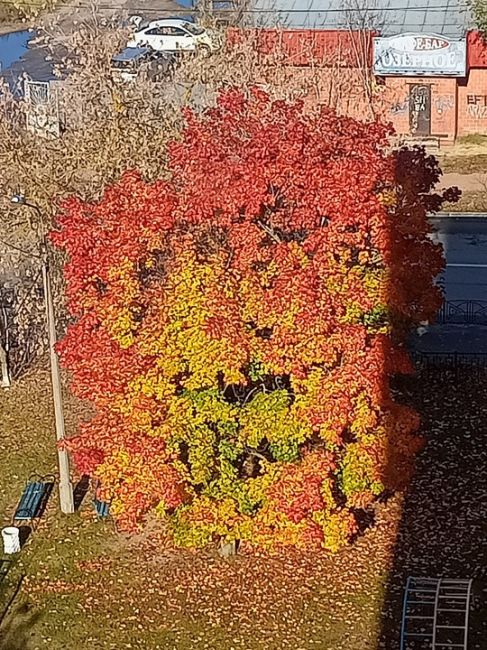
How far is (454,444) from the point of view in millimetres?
Result: 20781

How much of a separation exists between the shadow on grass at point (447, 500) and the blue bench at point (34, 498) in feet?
20.9

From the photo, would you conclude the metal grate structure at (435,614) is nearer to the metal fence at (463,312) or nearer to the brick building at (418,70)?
the metal fence at (463,312)

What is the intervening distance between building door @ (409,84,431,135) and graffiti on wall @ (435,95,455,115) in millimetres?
338

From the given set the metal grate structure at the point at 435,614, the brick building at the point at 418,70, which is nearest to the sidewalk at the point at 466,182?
the brick building at the point at 418,70

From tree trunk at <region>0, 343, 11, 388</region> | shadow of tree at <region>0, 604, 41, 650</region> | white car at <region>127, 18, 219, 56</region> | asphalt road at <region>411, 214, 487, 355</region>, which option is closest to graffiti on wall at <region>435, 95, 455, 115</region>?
asphalt road at <region>411, 214, 487, 355</region>

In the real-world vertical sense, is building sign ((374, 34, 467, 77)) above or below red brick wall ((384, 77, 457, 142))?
above

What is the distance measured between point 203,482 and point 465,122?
29023 mm

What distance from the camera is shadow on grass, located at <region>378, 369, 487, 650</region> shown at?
15891 millimetres

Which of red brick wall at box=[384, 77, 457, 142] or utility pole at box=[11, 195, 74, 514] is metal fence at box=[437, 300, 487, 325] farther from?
red brick wall at box=[384, 77, 457, 142]

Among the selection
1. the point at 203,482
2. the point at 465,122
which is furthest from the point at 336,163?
the point at 465,122

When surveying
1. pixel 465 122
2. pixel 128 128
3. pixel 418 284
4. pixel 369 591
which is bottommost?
pixel 369 591

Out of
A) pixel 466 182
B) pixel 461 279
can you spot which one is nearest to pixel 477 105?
pixel 466 182

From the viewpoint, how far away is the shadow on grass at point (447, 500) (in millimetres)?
15891

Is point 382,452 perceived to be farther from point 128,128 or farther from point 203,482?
point 128,128
